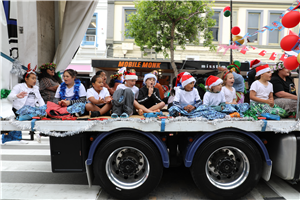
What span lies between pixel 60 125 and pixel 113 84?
3086mm

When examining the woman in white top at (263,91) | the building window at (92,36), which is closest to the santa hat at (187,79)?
the woman in white top at (263,91)

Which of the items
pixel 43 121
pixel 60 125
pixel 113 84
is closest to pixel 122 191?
pixel 60 125

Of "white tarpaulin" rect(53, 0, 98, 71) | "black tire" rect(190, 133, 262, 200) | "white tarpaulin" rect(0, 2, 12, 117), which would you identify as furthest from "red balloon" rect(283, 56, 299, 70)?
"white tarpaulin" rect(0, 2, 12, 117)

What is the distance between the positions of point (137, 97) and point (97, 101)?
111 centimetres

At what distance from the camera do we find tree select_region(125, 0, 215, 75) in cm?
1156

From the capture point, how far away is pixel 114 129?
298cm

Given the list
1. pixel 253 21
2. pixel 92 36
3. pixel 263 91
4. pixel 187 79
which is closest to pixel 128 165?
pixel 187 79

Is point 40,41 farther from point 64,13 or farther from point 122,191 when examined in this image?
point 122,191

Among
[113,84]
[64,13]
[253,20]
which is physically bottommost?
[113,84]

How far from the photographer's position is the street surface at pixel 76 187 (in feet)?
10.4

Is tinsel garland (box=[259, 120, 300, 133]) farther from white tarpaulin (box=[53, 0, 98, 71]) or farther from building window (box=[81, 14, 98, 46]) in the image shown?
building window (box=[81, 14, 98, 46])

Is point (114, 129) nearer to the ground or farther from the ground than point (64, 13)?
nearer to the ground

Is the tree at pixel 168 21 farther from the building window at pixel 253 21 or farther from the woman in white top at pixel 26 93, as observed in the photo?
the woman in white top at pixel 26 93

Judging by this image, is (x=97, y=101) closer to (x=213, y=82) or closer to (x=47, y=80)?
(x=47, y=80)
